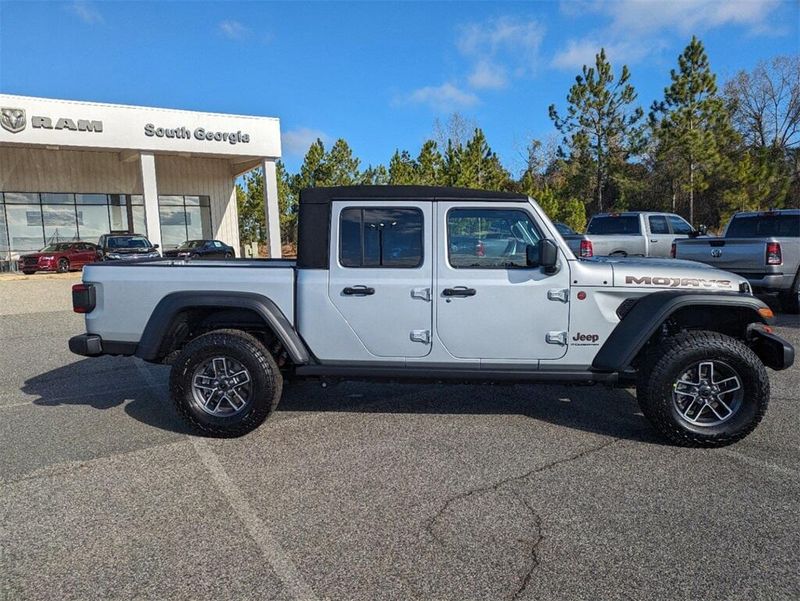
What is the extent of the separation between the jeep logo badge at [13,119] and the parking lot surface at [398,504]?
2186cm

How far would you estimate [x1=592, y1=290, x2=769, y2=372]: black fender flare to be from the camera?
3939mm

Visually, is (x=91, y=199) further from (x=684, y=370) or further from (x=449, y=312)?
(x=684, y=370)

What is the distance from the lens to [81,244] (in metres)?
25.6

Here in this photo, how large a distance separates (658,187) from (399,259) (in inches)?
1491

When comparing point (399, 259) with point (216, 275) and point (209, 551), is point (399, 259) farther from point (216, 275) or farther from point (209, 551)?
point (209, 551)

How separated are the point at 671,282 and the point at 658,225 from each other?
1137 centimetres

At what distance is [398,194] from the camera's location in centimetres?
426

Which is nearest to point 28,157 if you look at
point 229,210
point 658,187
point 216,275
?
point 229,210

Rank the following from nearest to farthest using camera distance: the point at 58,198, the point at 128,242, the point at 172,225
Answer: the point at 128,242 < the point at 58,198 < the point at 172,225

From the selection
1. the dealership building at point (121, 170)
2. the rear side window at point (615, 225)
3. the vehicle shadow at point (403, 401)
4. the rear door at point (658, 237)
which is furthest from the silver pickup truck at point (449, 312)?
the dealership building at point (121, 170)

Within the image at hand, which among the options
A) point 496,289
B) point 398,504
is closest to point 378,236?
point 496,289

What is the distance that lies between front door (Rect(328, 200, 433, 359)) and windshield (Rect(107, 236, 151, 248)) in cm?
2015

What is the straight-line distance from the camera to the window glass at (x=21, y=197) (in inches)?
1035

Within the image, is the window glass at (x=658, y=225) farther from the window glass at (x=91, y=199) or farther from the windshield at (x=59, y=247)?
the window glass at (x=91, y=199)
